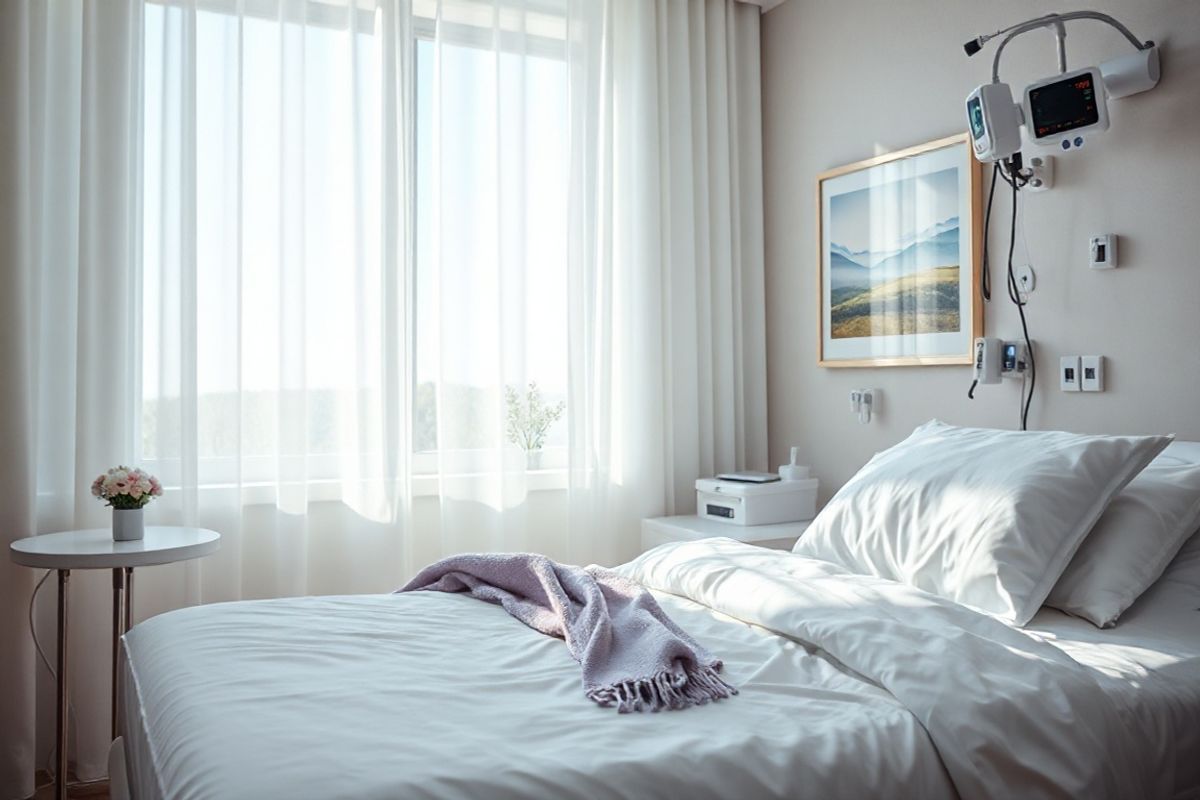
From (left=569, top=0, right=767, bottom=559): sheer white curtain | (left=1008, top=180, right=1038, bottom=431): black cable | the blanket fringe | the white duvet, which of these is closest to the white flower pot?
the white duvet

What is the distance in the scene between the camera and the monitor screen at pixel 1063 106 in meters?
2.49

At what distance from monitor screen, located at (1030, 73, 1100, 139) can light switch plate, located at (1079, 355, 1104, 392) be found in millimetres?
615

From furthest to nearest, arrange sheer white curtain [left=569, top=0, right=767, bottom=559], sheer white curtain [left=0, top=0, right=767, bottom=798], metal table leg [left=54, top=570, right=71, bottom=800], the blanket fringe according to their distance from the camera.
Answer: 1. sheer white curtain [left=569, top=0, right=767, bottom=559]
2. sheer white curtain [left=0, top=0, right=767, bottom=798]
3. metal table leg [left=54, top=570, right=71, bottom=800]
4. the blanket fringe

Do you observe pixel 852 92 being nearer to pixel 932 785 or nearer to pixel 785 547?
pixel 785 547

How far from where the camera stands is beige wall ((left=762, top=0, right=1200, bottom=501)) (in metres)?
2.46

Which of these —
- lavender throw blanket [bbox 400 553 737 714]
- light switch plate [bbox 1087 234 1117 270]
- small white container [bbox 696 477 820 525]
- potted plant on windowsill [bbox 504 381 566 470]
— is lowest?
lavender throw blanket [bbox 400 553 737 714]

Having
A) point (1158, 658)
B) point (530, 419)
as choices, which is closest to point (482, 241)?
point (530, 419)

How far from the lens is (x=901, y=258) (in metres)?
3.26

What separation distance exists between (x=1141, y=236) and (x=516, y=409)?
1994 mm

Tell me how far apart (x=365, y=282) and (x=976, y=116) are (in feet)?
6.32

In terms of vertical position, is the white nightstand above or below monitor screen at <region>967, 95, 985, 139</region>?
below

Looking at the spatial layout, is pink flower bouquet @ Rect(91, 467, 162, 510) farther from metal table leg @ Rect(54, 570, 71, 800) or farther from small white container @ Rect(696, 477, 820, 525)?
small white container @ Rect(696, 477, 820, 525)

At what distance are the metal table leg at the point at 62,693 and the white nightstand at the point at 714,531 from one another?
5.96 ft

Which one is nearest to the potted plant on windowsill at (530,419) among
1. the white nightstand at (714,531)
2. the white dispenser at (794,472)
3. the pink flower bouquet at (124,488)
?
the white nightstand at (714,531)
